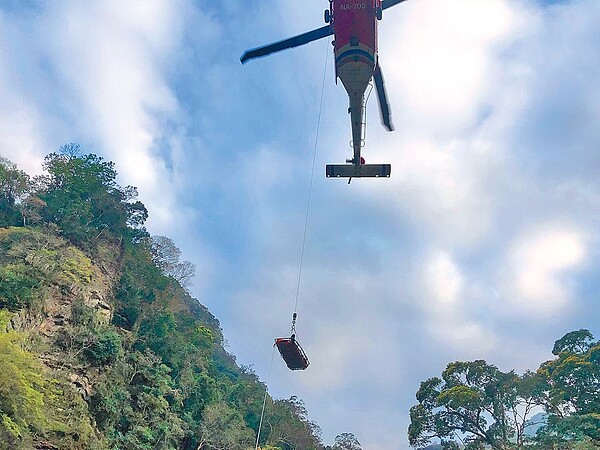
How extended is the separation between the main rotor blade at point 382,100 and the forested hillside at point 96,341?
1079 centimetres

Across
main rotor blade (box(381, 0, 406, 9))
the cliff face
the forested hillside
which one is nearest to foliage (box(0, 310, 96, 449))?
the forested hillside

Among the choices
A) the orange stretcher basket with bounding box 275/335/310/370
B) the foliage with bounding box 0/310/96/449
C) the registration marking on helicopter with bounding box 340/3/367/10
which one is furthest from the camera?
the foliage with bounding box 0/310/96/449

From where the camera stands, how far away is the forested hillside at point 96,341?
1542 centimetres

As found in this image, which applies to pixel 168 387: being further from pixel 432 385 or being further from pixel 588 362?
pixel 588 362

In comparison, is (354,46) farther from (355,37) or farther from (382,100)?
(382,100)

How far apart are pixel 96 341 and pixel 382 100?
15187 mm

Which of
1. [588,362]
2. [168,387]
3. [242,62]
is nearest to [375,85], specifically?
[242,62]

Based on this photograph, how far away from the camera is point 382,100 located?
9.05m

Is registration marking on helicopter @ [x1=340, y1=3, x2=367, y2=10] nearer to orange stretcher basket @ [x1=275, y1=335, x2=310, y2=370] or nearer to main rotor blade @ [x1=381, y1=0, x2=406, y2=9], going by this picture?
main rotor blade @ [x1=381, y1=0, x2=406, y2=9]

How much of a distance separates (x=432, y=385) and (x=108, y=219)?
19498mm

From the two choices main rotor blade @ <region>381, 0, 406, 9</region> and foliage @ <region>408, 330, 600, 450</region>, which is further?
foliage @ <region>408, 330, 600, 450</region>

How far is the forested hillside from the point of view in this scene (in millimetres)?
15422

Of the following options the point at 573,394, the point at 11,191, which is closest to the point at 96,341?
the point at 11,191

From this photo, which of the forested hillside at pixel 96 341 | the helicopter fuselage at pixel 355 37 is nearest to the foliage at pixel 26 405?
the forested hillside at pixel 96 341
